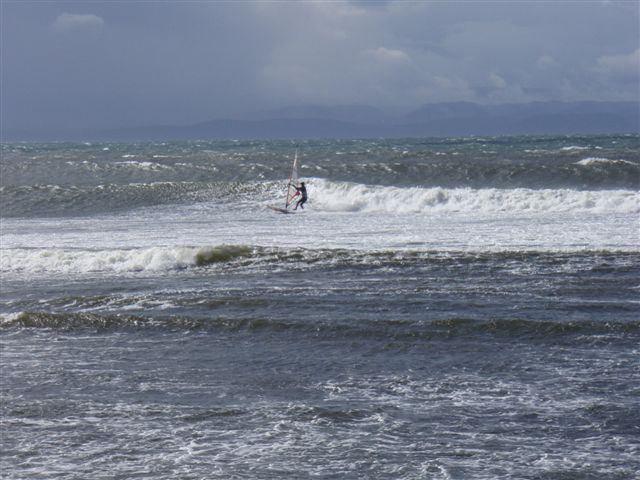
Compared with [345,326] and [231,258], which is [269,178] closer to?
[231,258]

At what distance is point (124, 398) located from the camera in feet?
37.0

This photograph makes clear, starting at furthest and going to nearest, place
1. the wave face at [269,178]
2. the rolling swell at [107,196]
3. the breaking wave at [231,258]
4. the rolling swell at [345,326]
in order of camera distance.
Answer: the wave face at [269,178] < the rolling swell at [107,196] < the breaking wave at [231,258] < the rolling swell at [345,326]

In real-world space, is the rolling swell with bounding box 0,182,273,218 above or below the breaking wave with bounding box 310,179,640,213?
below

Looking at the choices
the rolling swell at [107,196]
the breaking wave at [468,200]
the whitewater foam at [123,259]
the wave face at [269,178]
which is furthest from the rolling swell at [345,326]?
the rolling swell at [107,196]

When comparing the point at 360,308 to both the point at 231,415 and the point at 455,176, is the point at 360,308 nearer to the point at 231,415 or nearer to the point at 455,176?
the point at 231,415

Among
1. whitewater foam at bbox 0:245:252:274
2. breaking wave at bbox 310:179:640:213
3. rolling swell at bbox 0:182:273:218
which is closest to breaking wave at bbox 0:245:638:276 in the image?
whitewater foam at bbox 0:245:252:274

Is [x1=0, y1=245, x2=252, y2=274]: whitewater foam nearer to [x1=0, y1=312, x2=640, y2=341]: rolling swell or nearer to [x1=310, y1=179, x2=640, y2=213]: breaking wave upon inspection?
[x1=0, y1=312, x2=640, y2=341]: rolling swell

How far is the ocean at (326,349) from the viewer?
30.2 ft

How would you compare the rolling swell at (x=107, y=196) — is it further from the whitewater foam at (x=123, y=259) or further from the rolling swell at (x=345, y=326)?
the rolling swell at (x=345, y=326)

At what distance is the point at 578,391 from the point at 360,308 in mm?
5507

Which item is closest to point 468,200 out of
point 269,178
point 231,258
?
point 231,258

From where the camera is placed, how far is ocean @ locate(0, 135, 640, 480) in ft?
30.2

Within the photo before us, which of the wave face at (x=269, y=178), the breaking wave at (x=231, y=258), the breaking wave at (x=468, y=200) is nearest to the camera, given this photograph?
the breaking wave at (x=231, y=258)

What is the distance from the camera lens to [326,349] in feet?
43.8
